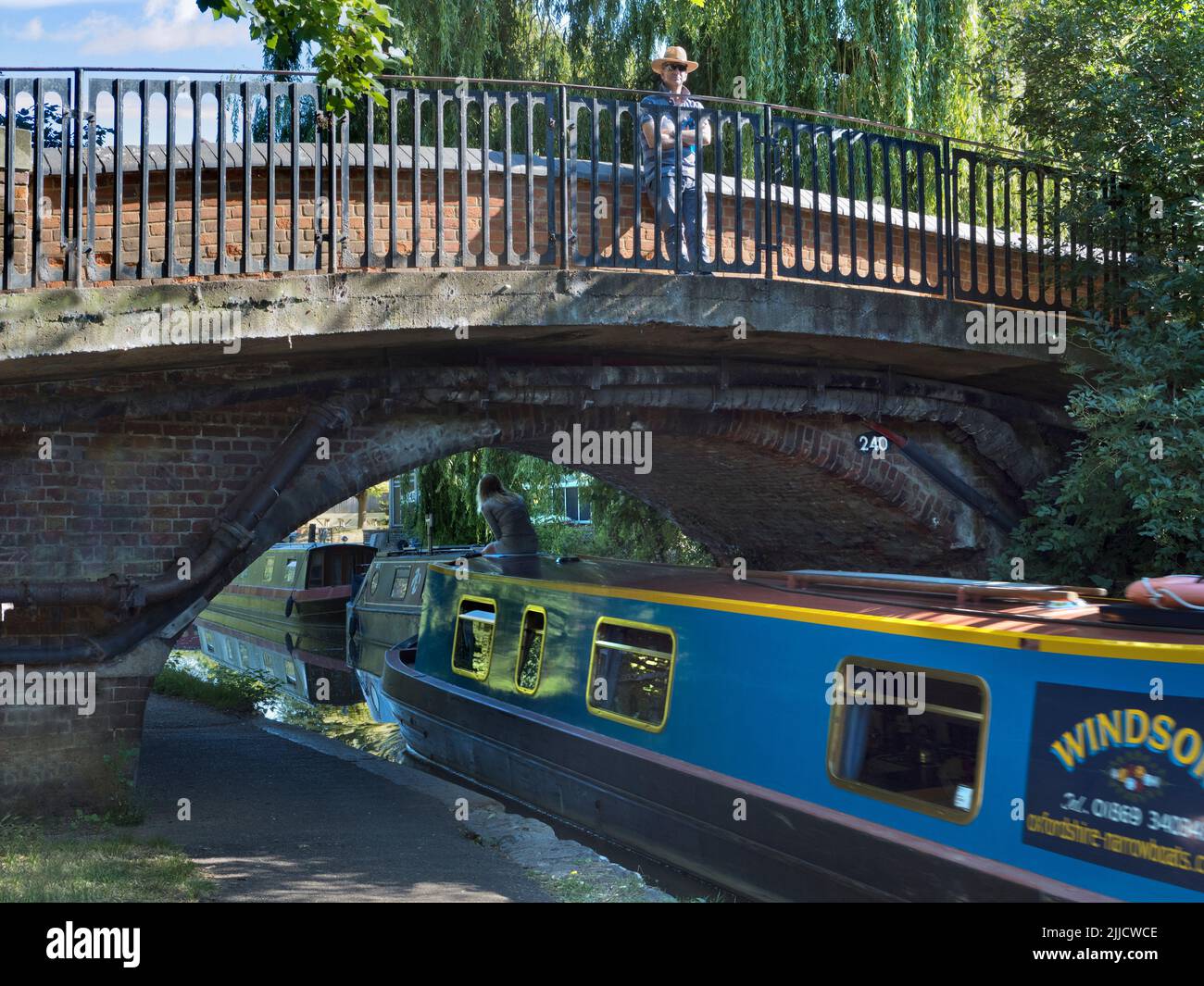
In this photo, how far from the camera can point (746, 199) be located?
851 cm

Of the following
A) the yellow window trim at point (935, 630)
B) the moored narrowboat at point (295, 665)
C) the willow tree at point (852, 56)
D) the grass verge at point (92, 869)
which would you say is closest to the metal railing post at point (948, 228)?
the willow tree at point (852, 56)

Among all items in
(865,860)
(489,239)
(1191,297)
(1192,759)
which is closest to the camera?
(1192,759)

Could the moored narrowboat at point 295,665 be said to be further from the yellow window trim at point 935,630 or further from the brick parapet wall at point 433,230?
the brick parapet wall at point 433,230

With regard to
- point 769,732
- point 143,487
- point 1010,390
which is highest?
point 1010,390

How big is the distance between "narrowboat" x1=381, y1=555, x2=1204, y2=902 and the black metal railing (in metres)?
2.39

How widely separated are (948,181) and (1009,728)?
202 inches

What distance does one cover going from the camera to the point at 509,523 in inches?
416

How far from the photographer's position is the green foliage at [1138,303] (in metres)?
7.62

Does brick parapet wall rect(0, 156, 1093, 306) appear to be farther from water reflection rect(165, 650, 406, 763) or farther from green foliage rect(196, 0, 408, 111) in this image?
water reflection rect(165, 650, 406, 763)

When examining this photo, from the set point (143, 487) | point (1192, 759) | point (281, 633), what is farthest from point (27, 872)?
point (281, 633)

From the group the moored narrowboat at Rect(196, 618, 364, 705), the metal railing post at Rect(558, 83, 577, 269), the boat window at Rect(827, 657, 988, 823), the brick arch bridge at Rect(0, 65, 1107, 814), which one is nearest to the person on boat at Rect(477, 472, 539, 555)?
the brick arch bridge at Rect(0, 65, 1107, 814)

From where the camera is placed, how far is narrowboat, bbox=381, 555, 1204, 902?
454 centimetres

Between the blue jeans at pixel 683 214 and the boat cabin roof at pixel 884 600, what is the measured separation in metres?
2.12
